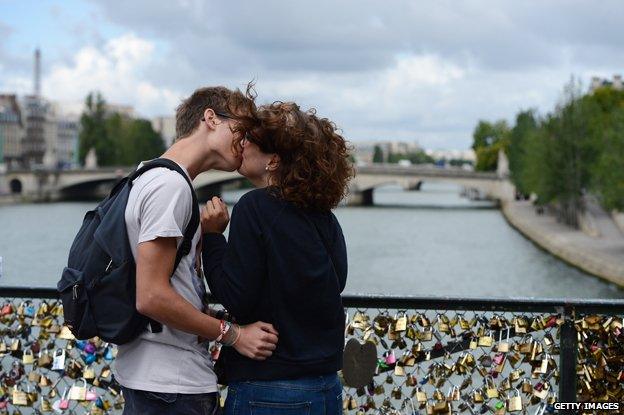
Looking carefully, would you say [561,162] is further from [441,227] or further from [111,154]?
[111,154]

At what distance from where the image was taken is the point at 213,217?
2676 millimetres

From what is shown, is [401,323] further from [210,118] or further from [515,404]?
[210,118]

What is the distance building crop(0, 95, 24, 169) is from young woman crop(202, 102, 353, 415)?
10446 centimetres

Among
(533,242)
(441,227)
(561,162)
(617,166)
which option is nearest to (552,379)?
(617,166)

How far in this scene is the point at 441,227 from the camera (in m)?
42.4

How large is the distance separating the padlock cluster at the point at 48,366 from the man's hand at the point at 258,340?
110 centimetres

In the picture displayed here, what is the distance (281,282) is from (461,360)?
1128 millimetres

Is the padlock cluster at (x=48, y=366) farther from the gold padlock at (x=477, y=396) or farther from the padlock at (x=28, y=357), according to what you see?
the gold padlock at (x=477, y=396)

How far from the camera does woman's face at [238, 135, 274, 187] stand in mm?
2574

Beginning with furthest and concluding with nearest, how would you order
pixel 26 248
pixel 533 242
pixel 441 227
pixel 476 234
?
1. pixel 441 227
2. pixel 476 234
3. pixel 533 242
4. pixel 26 248

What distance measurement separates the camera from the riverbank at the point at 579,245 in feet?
74.2

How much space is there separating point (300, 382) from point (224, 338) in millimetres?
201

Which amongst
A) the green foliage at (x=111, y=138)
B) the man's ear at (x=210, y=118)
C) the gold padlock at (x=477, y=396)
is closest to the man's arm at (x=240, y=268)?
the man's ear at (x=210, y=118)

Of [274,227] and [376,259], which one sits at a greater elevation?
[274,227]
